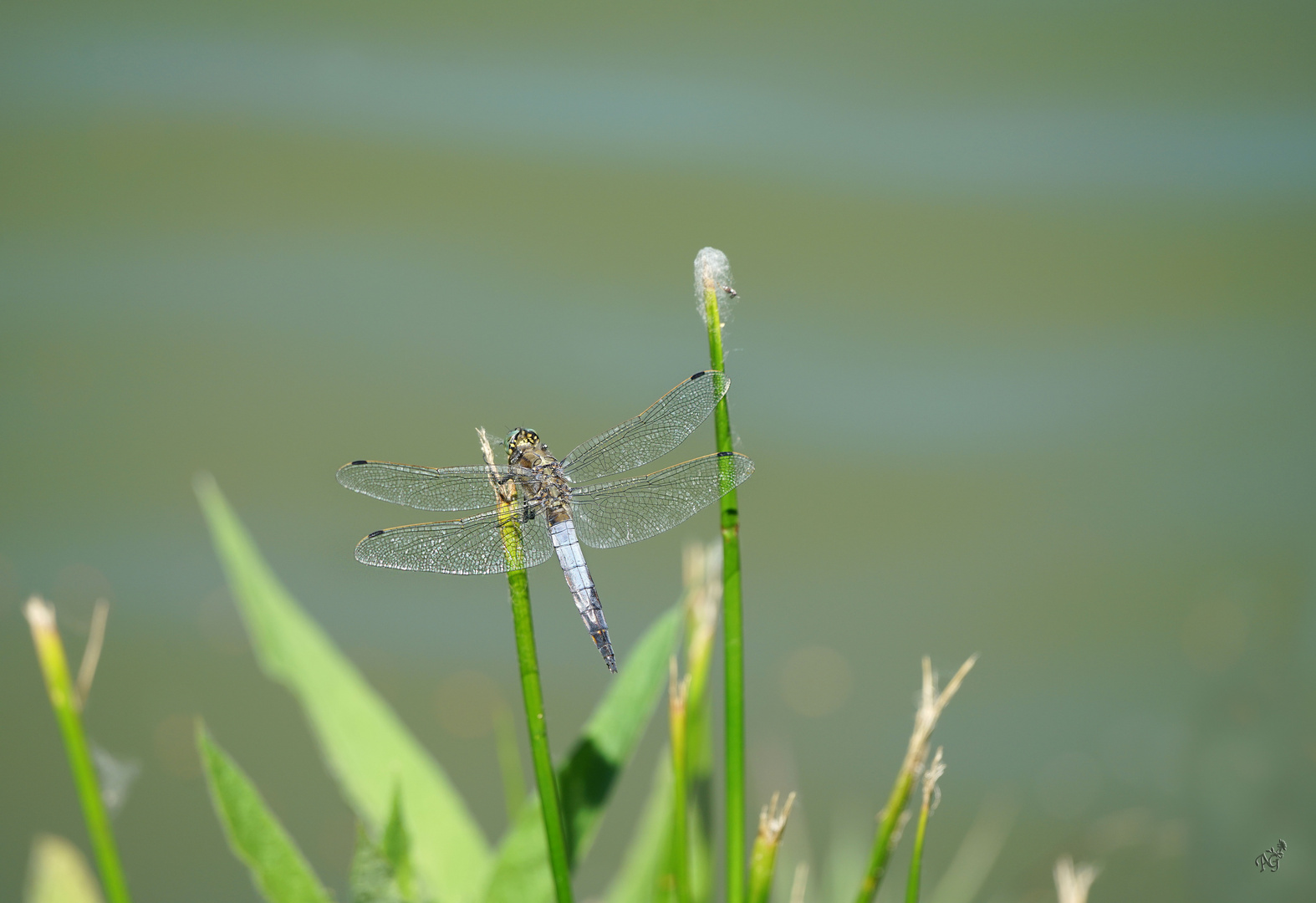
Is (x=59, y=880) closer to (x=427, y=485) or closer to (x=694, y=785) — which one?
(x=427, y=485)

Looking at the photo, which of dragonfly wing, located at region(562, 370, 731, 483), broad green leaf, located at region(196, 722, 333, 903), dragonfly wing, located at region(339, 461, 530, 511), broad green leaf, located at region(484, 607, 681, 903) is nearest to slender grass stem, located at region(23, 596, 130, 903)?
broad green leaf, located at region(196, 722, 333, 903)

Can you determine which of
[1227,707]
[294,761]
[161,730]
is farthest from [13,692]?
[1227,707]

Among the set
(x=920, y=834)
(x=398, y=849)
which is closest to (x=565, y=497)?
(x=398, y=849)

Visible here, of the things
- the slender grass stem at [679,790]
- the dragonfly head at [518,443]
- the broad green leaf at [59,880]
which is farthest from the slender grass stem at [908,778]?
the broad green leaf at [59,880]

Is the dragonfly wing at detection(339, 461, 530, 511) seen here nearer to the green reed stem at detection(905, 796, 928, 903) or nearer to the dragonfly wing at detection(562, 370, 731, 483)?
the dragonfly wing at detection(562, 370, 731, 483)

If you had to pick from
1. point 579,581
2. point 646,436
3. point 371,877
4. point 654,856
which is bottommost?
point 654,856

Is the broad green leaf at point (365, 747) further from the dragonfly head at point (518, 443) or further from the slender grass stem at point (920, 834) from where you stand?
the slender grass stem at point (920, 834)
